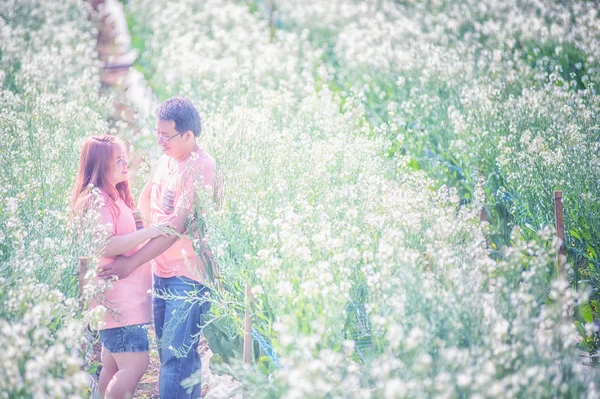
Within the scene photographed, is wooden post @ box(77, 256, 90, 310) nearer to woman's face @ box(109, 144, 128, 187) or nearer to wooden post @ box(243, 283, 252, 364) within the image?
woman's face @ box(109, 144, 128, 187)

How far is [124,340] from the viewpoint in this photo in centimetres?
408

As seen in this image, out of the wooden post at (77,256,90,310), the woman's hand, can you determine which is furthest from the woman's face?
the wooden post at (77,256,90,310)

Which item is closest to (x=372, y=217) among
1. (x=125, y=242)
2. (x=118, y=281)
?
(x=125, y=242)

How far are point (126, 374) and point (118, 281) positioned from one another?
1.85 ft

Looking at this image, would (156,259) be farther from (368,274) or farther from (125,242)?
(368,274)

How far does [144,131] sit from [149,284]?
3.31 metres

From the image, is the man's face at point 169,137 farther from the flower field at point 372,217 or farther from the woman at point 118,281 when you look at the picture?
the flower field at point 372,217

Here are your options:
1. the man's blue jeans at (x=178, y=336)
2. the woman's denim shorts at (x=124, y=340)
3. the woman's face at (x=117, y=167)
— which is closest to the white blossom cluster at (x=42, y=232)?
the woman's denim shorts at (x=124, y=340)

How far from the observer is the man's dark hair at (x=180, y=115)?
4.18m

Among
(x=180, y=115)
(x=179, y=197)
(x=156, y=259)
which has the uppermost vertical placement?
(x=180, y=115)

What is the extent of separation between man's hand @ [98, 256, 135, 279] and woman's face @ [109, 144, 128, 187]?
49cm

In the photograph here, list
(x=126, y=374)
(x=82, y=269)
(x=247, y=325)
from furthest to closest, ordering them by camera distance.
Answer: (x=126, y=374)
(x=247, y=325)
(x=82, y=269)

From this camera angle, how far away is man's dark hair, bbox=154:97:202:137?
4.18 metres

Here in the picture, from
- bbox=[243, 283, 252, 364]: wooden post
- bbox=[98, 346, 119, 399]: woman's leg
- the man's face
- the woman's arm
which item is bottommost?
bbox=[98, 346, 119, 399]: woman's leg
